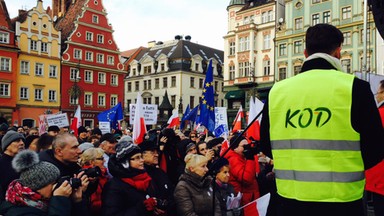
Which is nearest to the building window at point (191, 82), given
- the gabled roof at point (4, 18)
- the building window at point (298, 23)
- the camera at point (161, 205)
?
the building window at point (298, 23)

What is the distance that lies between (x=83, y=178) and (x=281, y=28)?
141ft

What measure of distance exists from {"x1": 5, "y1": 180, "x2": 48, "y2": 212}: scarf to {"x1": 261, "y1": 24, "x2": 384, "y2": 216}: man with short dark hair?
6.45 feet

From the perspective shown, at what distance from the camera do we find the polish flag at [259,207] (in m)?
5.43

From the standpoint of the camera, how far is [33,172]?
338 cm

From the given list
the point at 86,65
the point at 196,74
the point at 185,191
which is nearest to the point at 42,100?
the point at 86,65

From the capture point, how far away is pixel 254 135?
348 inches

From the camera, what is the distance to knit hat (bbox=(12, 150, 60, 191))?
131 inches

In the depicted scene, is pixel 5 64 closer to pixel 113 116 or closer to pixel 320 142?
pixel 113 116

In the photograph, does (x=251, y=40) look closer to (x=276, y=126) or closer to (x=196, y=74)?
(x=196, y=74)

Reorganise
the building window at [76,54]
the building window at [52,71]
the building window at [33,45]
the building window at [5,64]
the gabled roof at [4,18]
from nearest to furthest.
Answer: the building window at [5,64] < the gabled roof at [4,18] < the building window at [33,45] < the building window at [52,71] < the building window at [76,54]

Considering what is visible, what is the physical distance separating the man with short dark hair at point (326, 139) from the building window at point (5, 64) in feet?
139

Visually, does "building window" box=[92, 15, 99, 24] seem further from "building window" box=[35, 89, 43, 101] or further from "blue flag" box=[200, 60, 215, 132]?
"blue flag" box=[200, 60, 215, 132]

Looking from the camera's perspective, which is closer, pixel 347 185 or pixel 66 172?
pixel 347 185

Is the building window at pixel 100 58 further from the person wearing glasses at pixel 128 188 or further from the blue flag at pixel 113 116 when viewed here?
the person wearing glasses at pixel 128 188
